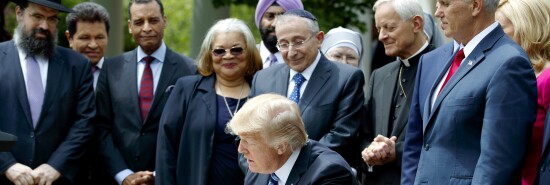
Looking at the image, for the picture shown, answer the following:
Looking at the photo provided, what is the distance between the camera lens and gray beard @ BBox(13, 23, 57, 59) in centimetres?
785

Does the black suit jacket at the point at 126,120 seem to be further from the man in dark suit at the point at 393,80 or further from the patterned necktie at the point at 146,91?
the man in dark suit at the point at 393,80

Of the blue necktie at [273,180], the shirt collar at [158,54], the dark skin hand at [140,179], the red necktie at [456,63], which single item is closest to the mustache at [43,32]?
the shirt collar at [158,54]

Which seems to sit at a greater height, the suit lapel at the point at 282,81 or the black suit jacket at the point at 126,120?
the suit lapel at the point at 282,81

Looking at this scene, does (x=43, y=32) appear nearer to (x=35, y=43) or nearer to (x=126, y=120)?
(x=35, y=43)

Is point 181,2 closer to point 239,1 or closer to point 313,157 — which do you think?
point 239,1

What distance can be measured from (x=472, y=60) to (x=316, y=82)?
1.88 m

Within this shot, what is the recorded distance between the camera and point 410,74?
6.95 m

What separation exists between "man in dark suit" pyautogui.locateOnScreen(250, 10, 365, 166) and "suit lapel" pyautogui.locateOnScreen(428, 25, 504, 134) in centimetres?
158

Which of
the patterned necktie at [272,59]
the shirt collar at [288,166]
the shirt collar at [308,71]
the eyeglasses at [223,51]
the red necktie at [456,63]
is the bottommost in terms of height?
the shirt collar at [288,166]

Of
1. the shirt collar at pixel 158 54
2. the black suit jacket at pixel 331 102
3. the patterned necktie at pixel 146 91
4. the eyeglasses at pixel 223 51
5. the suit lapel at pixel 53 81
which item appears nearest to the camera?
the black suit jacket at pixel 331 102

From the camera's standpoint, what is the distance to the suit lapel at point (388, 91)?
271 inches

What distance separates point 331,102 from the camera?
6.89 meters

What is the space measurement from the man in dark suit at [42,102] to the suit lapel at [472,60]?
348 cm

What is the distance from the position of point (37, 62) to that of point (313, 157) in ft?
10.9
